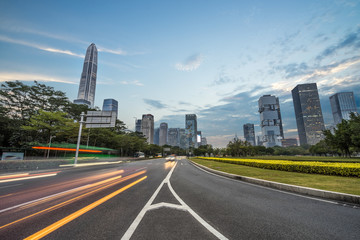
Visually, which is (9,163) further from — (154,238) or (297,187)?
→ (297,187)

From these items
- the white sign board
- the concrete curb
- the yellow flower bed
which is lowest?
the concrete curb

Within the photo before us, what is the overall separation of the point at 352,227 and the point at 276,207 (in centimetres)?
163

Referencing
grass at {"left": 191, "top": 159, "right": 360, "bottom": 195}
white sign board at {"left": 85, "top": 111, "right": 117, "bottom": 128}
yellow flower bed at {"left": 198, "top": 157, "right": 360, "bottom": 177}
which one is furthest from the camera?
white sign board at {"left": 85, "top": 111, "right": 117, "bottom": 128}

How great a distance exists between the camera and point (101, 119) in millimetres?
23797

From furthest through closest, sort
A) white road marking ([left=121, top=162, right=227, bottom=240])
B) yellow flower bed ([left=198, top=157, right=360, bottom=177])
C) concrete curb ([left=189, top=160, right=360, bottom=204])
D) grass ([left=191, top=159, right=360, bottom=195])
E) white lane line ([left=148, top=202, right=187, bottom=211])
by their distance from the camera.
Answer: yellow flower bed ([left=198, top=157, right=360, bottom=177])
grass ([left=191, top=159, right=360, bottom=195])
concrete curb ([left=189, top=160, right=360, bottom=204])
white lane line ([left=148, top=202, right=187, bottom=211])
white road marking ([left=121, top=162, right=227, bottom=240])

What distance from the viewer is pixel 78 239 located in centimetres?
281

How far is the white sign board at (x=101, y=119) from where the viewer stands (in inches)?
925

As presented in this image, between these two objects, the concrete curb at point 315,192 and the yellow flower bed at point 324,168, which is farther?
the yellow flower bed at point 324,168

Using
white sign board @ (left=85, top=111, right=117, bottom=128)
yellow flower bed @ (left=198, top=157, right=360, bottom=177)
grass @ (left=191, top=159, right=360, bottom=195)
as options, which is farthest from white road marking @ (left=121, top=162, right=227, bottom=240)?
white sign board @ (left=85, top=111, right=117, bottom=128)

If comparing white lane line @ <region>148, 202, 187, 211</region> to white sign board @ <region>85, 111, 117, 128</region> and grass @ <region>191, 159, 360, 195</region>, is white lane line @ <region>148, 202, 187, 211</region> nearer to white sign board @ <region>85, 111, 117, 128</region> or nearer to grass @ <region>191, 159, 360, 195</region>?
grass @ <region>191, 159, 360, 195</region>

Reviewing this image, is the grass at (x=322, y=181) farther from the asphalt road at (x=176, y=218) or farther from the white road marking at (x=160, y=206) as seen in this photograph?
the white road marking at (x=160, y=206)

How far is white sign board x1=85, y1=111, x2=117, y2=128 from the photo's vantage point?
2348 cm

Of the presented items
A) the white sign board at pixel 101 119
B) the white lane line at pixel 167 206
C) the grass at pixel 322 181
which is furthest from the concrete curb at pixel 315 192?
the white sign board at pixel 101 119

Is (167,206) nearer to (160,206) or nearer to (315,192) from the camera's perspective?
(160,206)
